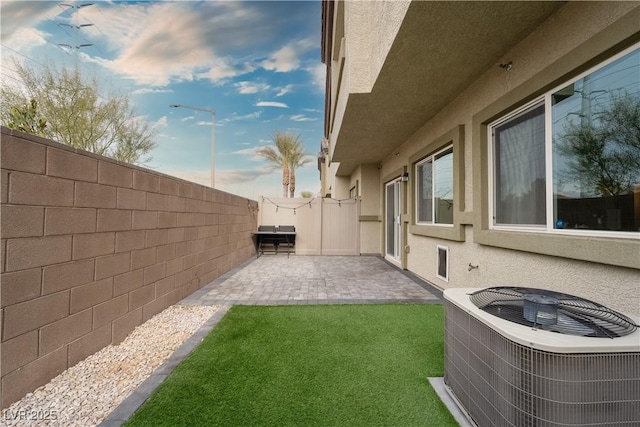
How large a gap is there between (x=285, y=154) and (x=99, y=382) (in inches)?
672

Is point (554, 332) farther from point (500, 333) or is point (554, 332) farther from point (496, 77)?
point (496, 77)

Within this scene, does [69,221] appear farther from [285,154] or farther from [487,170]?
[285,154]

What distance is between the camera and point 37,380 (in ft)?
6.87

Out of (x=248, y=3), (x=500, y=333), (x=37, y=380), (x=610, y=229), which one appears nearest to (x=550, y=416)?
(x=500, y=333)

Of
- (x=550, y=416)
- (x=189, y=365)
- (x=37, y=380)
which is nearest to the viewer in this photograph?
(x=550, y=416)

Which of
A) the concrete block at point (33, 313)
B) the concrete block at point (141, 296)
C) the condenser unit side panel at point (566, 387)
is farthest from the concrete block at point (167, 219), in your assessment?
the condenser unit side panel at point (566, 387)

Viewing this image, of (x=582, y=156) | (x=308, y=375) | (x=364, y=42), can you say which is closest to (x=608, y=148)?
(x=582, y=156)

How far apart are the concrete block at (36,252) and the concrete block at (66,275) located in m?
0.06

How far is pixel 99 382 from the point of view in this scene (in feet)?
7.36

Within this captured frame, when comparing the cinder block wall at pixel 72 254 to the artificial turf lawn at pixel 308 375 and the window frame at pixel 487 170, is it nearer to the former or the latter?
the artificial turf lawn at pixel 308 375

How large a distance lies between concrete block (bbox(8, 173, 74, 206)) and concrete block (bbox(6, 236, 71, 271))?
11.1 inches

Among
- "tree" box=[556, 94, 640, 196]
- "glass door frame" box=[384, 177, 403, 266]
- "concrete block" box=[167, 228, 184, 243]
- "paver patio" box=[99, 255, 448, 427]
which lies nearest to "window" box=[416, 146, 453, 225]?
"glass door frame" box=[384, 177, 403, 266]

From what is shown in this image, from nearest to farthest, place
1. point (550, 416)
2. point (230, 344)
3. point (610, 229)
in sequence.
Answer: point (550, 416) < point (610, 229) < point (230, 344)

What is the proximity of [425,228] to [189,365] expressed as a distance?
4.65 m
